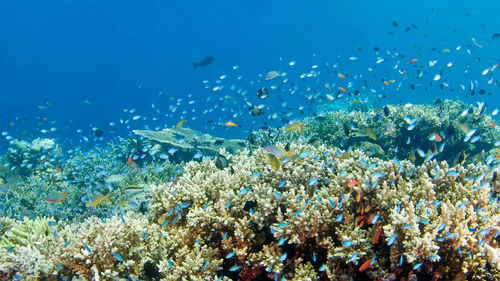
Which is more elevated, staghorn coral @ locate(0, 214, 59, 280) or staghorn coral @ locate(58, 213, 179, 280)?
staghorn coral @ locate(58, 213, 179, 280)

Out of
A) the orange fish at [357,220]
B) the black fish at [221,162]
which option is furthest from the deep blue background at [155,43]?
the orange fish at [357,220]

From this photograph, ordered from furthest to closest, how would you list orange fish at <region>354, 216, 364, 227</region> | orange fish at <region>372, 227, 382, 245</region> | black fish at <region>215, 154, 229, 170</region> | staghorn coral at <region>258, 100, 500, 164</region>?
staghorn coral at <region>258, 100, 500, 164</region> → black fish at <region>215, 154, 229, 170</region> → orange fish at <region>354, 216, 364, 227</region> → orange fish at <region>372, 227, 382, 245</region>

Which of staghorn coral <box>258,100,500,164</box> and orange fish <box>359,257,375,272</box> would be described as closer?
orange fish <box>359,257,375,272</box>

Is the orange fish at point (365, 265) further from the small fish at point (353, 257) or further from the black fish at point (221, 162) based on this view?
the black fish at point (221, 162)

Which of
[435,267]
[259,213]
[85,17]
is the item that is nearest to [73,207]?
[259,213]

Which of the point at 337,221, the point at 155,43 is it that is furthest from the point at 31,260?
the point at 155,43

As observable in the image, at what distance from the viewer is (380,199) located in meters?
3.65

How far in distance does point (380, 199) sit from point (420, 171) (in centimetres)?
164

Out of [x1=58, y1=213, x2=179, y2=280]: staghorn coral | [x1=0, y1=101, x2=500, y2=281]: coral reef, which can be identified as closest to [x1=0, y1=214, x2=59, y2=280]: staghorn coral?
[x1=0, y1=101, x2=500, y2=281]: coral reef

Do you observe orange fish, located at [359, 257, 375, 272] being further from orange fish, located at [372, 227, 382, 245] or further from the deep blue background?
the deep blue background

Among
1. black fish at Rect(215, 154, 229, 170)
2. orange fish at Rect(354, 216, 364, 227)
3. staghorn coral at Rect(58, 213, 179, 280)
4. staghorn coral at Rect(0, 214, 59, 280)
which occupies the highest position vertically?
black fish at Rect(215, 154, 229, 170)

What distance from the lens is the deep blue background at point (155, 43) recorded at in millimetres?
88812

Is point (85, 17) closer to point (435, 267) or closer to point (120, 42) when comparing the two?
point (120, 42)

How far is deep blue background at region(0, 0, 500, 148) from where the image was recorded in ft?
291
